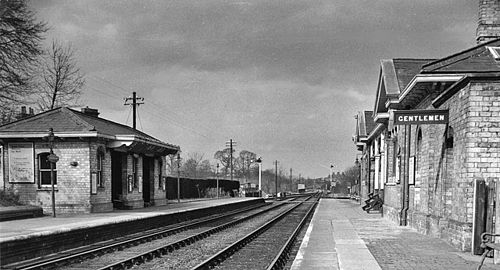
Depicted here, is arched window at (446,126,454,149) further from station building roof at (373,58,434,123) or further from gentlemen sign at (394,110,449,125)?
station building roof at (373,58,434,123)

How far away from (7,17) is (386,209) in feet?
59.5

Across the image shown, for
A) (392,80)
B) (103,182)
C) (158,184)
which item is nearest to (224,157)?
(158,184)

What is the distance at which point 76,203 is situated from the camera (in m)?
19.5

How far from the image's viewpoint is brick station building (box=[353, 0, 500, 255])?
9930 mm

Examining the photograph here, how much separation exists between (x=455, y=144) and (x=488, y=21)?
5.18 m

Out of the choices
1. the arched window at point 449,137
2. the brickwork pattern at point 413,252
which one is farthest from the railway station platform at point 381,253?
the arched window at point 449,137

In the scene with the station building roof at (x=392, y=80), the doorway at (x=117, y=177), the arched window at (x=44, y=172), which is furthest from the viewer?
the doorway at (x=117, y=177)

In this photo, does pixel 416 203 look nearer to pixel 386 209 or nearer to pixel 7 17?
pixel 386 209

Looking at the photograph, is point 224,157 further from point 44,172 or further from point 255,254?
point 255,254

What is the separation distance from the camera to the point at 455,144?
1116 cm

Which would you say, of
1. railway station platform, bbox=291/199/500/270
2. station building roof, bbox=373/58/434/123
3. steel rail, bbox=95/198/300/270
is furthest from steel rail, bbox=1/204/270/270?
station building roof, bbox=373/58/434/123

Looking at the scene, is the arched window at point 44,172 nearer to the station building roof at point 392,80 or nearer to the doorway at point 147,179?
the doorway at point 147,179

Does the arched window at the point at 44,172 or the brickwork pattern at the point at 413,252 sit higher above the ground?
the arched window at the point at 44,172

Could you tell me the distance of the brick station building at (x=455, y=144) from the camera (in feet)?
32.6
